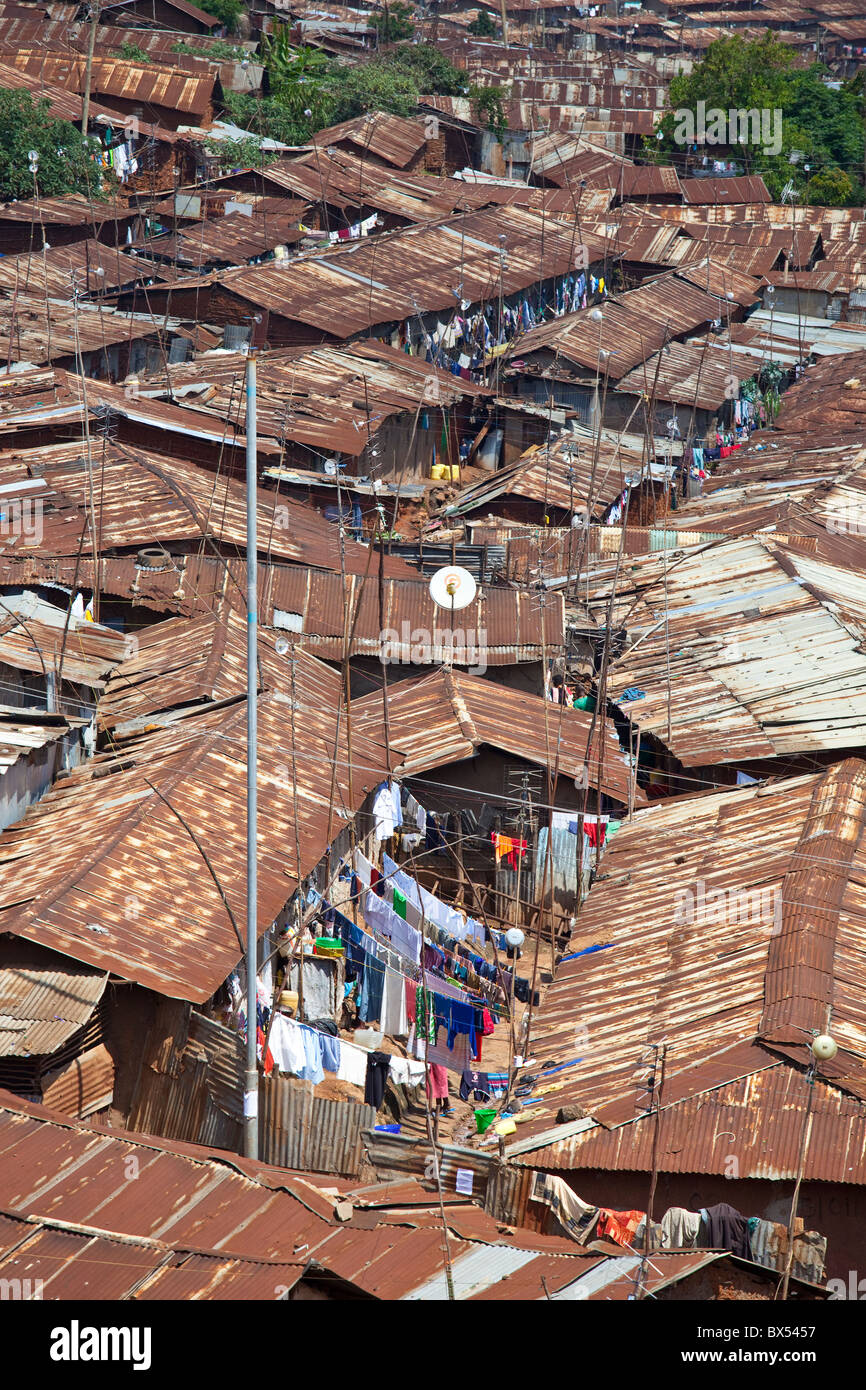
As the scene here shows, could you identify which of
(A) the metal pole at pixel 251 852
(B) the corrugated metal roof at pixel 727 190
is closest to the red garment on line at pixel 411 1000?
(A) the metal pole at pixel 251 852

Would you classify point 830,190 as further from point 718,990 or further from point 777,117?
point 718,990

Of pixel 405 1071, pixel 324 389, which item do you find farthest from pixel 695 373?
pixel 405 1071

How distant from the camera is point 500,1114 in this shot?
1316 centimetres

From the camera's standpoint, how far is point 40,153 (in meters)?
45.6

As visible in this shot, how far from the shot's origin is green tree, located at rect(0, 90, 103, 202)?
45.1m

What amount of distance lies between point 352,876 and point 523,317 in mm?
29928

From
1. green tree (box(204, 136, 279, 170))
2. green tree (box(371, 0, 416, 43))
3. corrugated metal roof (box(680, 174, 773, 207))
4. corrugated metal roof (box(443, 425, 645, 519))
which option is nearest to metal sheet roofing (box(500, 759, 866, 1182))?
corrugated metal roof (box(443, 425, 645, 519))

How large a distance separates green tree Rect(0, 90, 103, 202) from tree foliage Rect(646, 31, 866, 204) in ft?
74.5

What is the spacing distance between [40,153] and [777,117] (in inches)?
1037

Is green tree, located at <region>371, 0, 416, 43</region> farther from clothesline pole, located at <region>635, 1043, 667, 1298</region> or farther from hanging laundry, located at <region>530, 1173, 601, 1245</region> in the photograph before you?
hanging laundry, located at <region>530, 1173, 601, 1245</region>

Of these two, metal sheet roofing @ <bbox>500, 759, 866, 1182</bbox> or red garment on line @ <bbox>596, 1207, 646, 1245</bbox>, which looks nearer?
red garment on line @ <bbox>596, 1207, 646, 1245</bbox>
